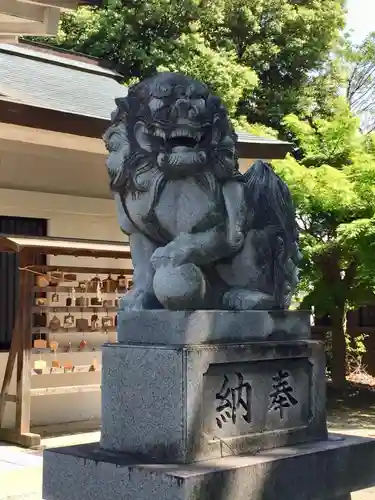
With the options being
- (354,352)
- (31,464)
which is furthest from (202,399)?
(354,352)

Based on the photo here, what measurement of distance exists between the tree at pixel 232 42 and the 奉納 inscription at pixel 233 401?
13.1m

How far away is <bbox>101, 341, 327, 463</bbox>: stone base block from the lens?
10.8 feet

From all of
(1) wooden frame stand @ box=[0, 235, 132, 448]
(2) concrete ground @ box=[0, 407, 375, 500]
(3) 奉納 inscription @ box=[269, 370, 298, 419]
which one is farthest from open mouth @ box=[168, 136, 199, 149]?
(1) wooden frame stand @ box=[0, 235, 132, 448]

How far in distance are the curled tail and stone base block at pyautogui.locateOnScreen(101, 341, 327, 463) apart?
0.34 meters

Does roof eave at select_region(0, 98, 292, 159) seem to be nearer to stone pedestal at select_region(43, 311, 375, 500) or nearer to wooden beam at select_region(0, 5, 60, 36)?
wooden beam at select_region(0, 5, 60, 36)

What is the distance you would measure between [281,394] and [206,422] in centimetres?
56

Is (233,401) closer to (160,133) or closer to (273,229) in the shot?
(273,229)

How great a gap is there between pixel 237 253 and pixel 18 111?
4635 mm

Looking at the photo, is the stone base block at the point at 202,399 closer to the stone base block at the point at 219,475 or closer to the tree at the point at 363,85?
the stone base block at the point at 219,475

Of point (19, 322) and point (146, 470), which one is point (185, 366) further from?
point (19, 322)

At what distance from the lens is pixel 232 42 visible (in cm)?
1819

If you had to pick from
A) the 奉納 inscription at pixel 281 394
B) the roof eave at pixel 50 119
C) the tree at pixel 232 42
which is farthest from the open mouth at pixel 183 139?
the tree at pixel 232 42

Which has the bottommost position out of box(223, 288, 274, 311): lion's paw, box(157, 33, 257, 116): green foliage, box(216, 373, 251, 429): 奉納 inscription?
box(216, 373, 251, 429): 奉納 inscription

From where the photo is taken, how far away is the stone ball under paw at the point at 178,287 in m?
3.46
